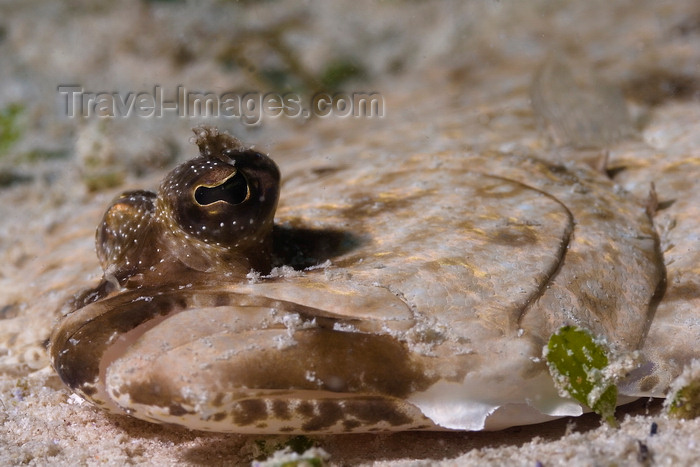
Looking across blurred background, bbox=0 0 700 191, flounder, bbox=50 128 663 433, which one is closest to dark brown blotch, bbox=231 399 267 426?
flounder, bbox=50 128 663 433

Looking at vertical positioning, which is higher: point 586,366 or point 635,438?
point 586,366

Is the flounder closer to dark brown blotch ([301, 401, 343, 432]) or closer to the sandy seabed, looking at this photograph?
dark brown blotch ([301, 401, 343, 432])

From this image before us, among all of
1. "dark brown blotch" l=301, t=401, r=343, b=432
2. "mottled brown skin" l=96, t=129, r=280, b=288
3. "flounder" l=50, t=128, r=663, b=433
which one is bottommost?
"dark brown blotch" l=301, t=401, r=343, b=432

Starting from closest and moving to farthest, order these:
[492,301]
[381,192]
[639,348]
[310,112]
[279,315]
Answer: [279,315] < [492,301] < [639,348] < [381,192] < [310,112]

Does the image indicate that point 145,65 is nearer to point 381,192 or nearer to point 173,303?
point 381,192

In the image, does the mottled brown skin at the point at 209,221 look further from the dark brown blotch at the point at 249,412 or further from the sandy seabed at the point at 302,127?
the sandy seabed at the point at 302,127

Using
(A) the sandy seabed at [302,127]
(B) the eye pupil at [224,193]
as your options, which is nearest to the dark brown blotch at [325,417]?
(A) the sandy seabed at [302,127]

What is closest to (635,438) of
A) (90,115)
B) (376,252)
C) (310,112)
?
(376,252)

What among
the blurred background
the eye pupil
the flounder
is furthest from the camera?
the blurred background

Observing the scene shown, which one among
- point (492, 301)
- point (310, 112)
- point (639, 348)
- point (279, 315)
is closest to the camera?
point (279, 315)
